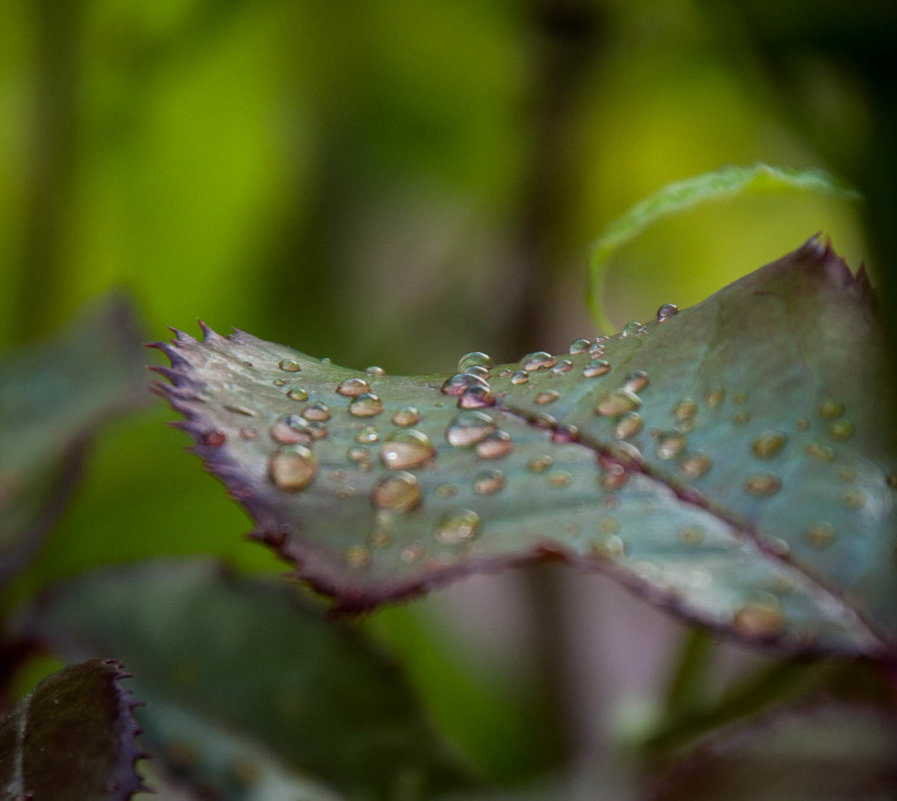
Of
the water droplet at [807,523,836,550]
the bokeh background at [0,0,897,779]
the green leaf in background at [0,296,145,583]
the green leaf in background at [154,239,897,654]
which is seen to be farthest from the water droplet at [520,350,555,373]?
the bokeh background at [0,0,897,779]

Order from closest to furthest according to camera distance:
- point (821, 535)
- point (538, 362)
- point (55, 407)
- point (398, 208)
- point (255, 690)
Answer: point (821, 535)
point (538, 362)
point (255, 690)
point (55, 407)
point (398, 208)

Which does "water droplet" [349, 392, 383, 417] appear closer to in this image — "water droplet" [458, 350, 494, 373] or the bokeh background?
"water droplet" [458, 350, 494, 373]

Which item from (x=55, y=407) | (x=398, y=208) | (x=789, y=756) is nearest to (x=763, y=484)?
(x=789, y=756)

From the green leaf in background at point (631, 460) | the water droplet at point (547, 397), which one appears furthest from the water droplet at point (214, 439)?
the water droplet at point (547, 397)

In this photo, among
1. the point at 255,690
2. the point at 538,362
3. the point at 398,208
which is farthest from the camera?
the point at 398,208

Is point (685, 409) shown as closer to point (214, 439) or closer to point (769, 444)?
point (769, 444)

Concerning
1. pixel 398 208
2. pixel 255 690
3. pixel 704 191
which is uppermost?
pixel 704 191
